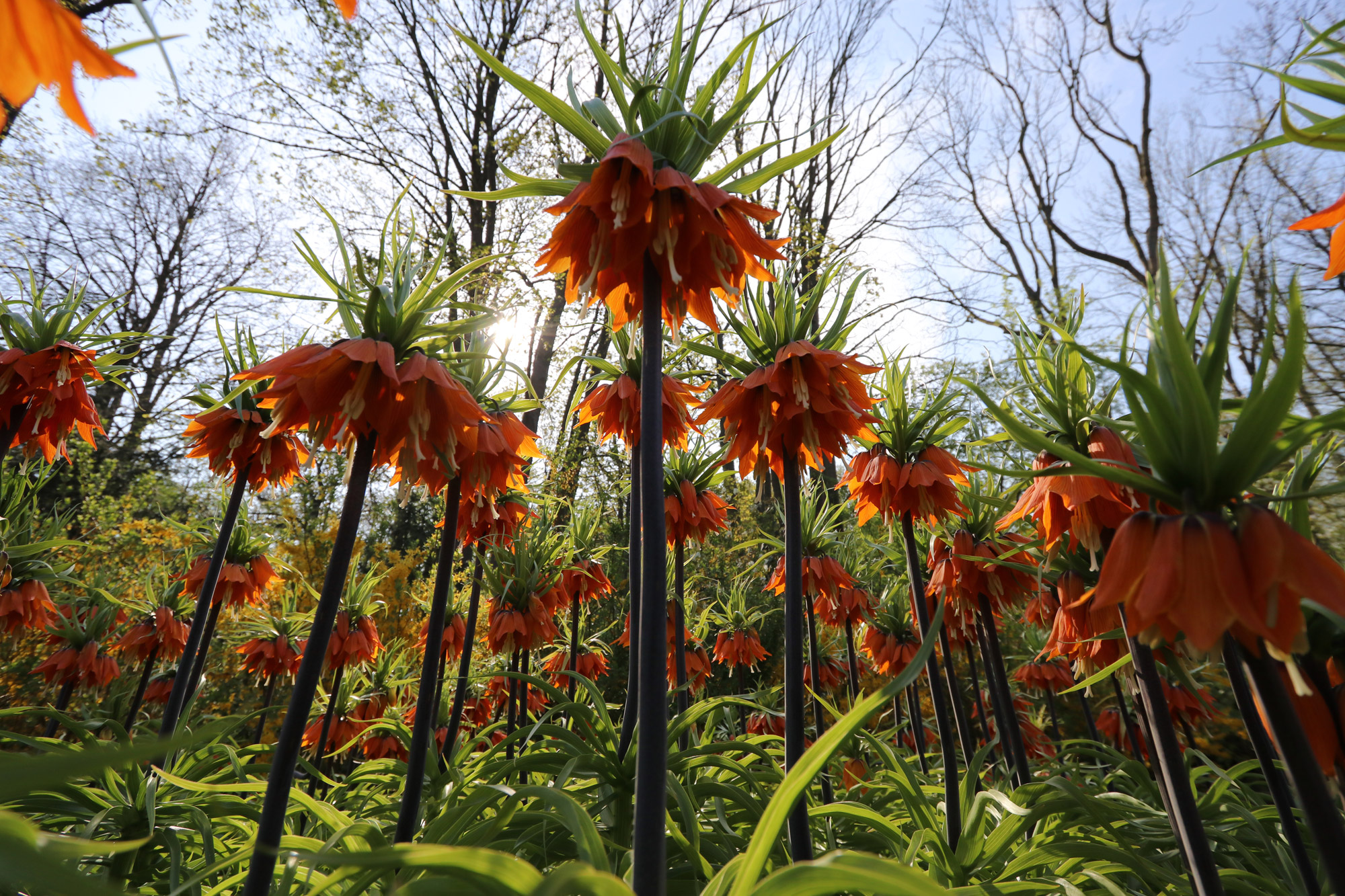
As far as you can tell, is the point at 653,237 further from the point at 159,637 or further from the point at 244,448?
the point at 159,637

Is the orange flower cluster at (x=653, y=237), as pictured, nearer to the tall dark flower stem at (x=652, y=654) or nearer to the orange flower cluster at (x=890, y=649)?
the tall dark flower stem at (x=652, y=654)

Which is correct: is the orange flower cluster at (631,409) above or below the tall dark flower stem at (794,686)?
above

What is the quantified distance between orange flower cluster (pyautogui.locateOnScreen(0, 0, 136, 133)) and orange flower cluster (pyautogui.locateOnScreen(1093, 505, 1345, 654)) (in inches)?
50.3

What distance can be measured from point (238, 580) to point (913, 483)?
3287mm

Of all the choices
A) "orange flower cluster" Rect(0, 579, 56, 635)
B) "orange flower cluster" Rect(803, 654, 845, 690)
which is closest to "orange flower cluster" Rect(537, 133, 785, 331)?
"orange flower cluster" Rect(0, 579, 56, 635)

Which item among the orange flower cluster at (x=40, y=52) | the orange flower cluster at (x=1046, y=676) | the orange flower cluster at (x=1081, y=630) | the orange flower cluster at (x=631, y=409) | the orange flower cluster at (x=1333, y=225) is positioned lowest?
the orange flower cluster at (x=1081, y=630)

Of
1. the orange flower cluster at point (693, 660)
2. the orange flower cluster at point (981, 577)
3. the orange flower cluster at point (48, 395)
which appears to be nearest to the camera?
the orange flower cluster at point (48, 395)

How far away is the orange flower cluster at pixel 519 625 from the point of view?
326 cm

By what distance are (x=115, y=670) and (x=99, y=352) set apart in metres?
2.47

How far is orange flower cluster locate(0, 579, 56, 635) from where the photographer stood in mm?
3363

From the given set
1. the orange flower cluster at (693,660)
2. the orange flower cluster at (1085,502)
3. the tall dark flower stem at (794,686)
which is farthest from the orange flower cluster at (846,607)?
the tall dark flower stem at (794,686)

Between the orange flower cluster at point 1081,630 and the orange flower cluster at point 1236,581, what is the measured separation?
0.89 meters

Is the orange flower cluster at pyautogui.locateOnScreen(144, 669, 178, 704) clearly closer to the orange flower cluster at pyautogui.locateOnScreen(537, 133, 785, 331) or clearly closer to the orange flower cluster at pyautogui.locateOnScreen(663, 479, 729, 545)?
the orange flower cluster at pyautogui.locateOnScreen(663, 479, 729, 545)

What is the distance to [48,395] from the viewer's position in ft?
7.88
